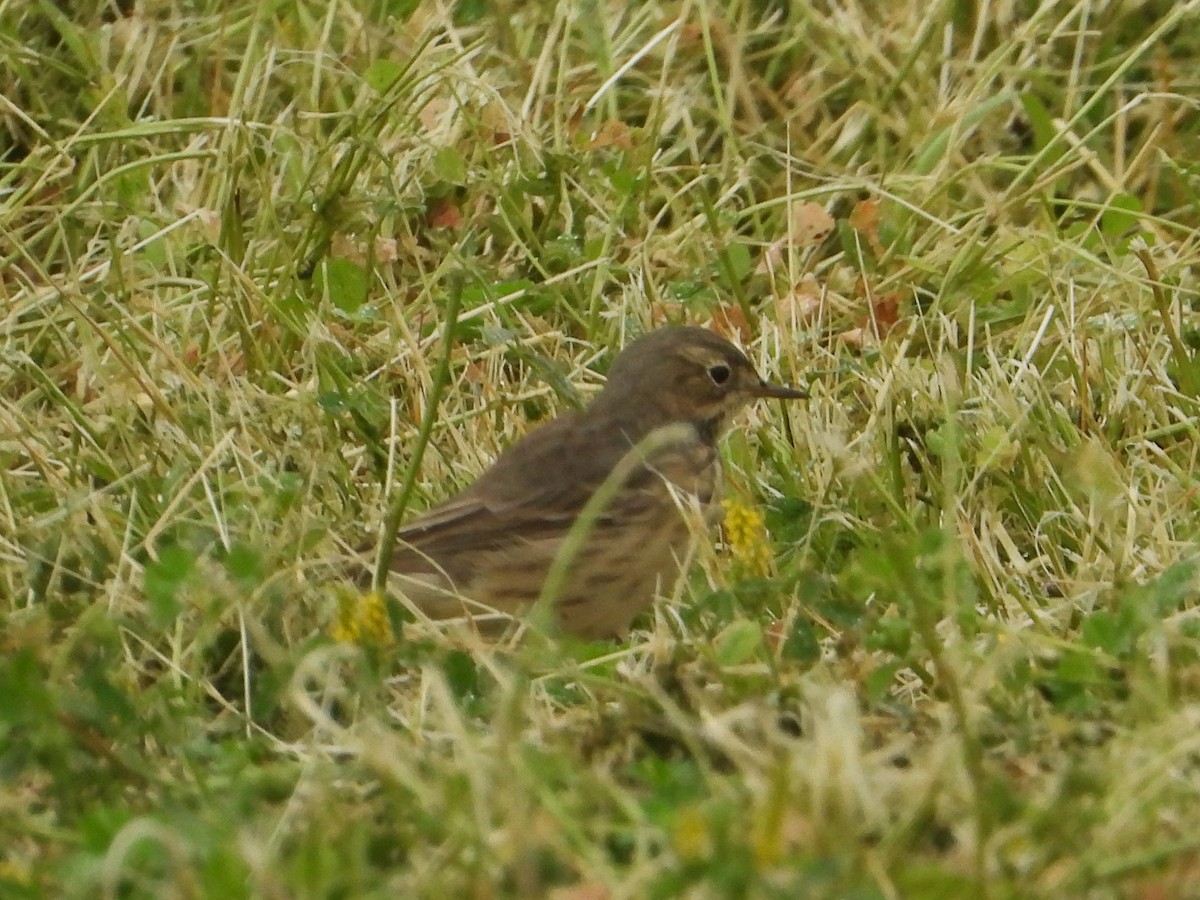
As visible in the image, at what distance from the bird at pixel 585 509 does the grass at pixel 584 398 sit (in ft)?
0.59

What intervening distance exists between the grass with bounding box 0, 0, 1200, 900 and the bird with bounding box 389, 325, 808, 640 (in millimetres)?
179

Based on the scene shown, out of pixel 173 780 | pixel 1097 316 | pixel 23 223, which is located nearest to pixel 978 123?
pixel 1097 316

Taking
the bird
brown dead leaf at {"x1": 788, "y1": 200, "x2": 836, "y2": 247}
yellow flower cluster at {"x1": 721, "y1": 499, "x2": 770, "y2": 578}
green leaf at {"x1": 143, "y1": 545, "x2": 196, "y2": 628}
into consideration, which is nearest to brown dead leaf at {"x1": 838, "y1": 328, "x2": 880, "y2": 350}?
brown dead leaf at {"x1": 788, "y1": 200, "x2": 836, "y2": 247}

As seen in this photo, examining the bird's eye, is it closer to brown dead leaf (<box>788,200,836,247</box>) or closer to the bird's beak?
the bird's beak

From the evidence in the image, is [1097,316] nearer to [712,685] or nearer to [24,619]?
[712,685]

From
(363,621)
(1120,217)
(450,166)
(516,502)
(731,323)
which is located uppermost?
(450,166)

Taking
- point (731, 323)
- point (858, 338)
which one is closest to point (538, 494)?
point (731, 323)

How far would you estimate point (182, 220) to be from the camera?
641cm

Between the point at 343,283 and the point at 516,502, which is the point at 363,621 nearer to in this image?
the point at 516,502

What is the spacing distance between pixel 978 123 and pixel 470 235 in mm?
1646

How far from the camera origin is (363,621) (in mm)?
3934

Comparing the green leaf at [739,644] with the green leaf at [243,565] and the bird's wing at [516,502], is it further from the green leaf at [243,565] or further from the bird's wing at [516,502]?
the bird's wing at [516,502]

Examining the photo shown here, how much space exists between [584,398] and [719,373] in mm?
445

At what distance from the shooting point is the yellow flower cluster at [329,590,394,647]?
3.94 meters
